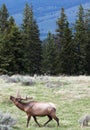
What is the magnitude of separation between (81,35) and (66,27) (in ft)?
8.25

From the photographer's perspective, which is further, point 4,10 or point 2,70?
point 4,10

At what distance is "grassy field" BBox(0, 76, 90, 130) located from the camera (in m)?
16.0

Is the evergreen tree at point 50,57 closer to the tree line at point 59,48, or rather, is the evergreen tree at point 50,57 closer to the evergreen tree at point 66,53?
the tree line at point 59,48

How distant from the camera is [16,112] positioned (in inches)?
707

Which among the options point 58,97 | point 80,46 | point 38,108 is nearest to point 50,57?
point 80,46

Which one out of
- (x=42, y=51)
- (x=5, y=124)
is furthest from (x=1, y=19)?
(x=5, y=124)

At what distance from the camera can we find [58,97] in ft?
68.1

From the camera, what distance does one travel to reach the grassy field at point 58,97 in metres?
Answer: 16.0

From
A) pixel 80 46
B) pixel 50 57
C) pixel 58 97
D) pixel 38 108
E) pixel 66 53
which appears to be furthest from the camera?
pixel 50 57

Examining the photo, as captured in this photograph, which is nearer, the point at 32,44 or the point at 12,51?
the point at 12,51

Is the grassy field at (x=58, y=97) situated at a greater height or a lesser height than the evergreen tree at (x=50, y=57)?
greater

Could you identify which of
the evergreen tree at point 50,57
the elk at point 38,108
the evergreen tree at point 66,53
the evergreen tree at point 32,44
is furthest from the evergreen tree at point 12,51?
the elk at point 38,108

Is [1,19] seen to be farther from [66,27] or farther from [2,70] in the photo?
[2,70]

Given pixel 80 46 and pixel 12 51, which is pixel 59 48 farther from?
pixel 12 51
